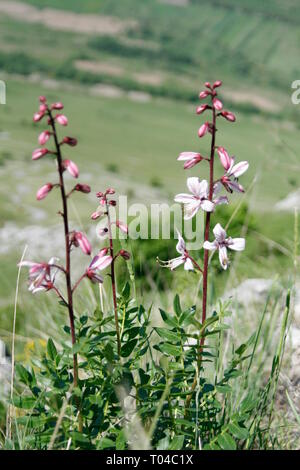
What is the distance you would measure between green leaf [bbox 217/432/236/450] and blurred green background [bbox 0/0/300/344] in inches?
67.0

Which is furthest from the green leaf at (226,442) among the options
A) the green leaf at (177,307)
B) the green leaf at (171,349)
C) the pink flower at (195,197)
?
the pink flower at (195,197)

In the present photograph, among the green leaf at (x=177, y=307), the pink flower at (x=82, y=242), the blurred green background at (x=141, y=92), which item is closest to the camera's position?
the pink flower at (x=82, y=242)

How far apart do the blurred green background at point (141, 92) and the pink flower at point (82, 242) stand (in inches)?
75.5

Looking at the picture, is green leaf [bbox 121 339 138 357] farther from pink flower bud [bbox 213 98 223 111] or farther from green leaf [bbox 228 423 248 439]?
pink flower bud [bbox 213 98 223 111]

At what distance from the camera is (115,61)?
153 feet

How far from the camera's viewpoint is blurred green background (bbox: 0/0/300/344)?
1049cm

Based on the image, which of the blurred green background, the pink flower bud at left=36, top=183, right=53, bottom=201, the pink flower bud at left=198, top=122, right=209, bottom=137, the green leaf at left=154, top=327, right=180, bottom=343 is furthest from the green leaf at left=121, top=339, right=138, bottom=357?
the blurred green background

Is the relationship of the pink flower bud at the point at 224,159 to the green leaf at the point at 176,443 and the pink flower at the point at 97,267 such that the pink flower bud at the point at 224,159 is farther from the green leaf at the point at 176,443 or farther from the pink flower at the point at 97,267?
the green leaf at the point at 176,443

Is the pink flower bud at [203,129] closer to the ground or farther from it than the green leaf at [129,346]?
farther from it

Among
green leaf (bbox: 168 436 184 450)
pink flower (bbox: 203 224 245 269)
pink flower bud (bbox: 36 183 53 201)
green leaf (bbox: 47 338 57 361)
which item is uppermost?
pink flower bud (bbox: 36 183 53 201)

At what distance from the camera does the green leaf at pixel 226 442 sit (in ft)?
5.24

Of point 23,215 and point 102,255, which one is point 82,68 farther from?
point 102,255
